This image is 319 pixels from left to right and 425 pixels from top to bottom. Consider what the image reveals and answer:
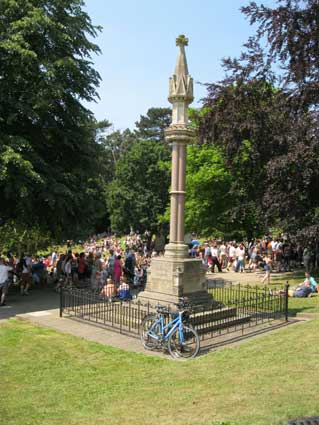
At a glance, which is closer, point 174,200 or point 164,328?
point 164,328

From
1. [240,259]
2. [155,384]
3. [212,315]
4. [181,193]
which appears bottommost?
[155,384]

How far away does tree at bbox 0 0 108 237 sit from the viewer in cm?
1689

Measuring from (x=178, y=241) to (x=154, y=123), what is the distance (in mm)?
70232

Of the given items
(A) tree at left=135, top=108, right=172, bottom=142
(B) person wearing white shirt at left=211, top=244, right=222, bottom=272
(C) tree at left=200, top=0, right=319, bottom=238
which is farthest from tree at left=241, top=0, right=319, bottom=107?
(A) tree at left=135, top=108, right=172, bottom=142

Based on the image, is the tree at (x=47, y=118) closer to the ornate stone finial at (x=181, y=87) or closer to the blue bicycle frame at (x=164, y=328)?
the ornate stone finial at (x=181, y=87)

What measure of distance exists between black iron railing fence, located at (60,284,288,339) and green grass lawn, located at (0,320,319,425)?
4.27 ft

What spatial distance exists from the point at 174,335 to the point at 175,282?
7.82 ft

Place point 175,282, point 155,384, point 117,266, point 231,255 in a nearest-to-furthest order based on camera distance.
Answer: point 155,384 < point 175,282 < point 117,266 < point 231,255

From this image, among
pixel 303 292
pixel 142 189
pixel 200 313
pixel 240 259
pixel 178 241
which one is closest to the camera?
pixel 200 313

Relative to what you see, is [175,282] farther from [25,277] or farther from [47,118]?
[47,118]

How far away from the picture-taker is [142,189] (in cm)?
5412

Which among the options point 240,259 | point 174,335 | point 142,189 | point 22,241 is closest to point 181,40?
point 174,335

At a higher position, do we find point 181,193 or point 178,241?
point 181,193

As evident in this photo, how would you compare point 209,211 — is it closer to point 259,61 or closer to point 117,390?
point 259,61
